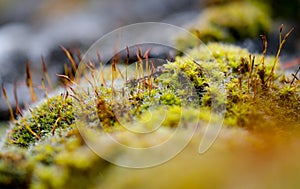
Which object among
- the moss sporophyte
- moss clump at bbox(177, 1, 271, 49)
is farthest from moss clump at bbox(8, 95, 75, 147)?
moss clump at bbox(177, 1, 271, 49)

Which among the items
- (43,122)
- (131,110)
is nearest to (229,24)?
(131,110)

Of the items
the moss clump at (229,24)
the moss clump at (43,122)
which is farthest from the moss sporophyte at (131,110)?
the moss clump at (229,24)

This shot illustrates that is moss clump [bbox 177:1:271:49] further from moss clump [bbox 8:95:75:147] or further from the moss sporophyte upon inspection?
moss clump [bbox 8:95:75:147]

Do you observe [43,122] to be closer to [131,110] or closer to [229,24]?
[131,110]

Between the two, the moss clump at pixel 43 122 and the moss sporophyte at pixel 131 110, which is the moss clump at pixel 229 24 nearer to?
the moss sporophyte at pixel 131 110

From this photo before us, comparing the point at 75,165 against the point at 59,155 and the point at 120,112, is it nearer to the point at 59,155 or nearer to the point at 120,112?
the point at 59,155

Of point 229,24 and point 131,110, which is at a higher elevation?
point 229,24
